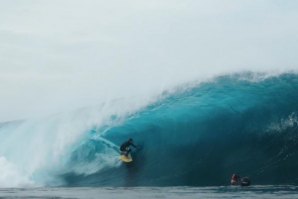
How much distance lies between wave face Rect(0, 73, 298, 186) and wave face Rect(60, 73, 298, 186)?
0.03 metres

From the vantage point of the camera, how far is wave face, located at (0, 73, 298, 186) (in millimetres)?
21188

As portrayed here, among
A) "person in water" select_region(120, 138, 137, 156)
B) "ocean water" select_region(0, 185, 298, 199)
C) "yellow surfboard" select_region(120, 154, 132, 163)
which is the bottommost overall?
"ocean water" select_region(0, 185, 298, 199)

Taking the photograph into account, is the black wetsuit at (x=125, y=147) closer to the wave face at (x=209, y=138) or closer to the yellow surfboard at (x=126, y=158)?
the yellow surfboard at (x=126, y=158)

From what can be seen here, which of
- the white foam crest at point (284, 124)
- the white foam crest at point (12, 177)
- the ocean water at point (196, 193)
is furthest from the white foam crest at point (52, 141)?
the white foam crest at point (284, 124)

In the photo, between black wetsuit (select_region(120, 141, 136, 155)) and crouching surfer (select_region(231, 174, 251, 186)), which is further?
black wetsuit (select_region(120, 141, 136, 155))

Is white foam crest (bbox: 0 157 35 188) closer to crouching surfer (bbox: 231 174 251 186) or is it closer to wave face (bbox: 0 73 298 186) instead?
wave face (bbox: 0 73 298 186)

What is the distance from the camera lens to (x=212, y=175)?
2083 centimetres

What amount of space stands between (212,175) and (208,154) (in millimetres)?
1465

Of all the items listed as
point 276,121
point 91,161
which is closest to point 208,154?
point 276,121

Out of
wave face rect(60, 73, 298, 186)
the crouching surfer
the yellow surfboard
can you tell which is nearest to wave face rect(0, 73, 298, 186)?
wave face rect(60, 73, 298, 186)

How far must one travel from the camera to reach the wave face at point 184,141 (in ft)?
69.5

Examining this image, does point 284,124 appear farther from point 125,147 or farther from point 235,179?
point 125,147

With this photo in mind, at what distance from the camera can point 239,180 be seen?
19.7 metres

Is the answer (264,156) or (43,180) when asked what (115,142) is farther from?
(264,156)
